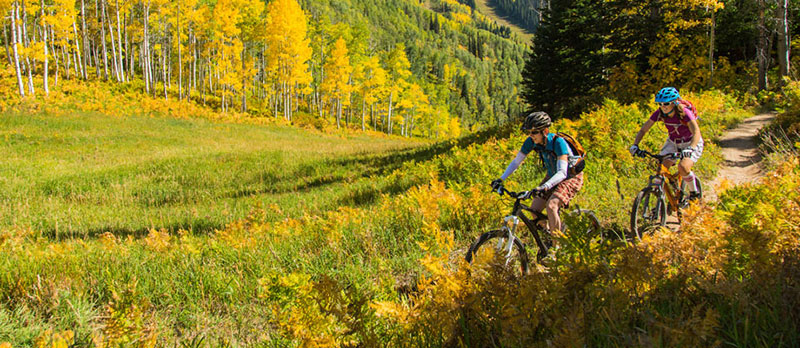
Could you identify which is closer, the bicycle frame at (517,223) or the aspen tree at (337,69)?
the bicycle frame at (517,223)

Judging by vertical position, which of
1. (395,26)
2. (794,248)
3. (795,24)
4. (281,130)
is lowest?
(281,130)

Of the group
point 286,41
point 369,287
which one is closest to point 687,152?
point 369,287

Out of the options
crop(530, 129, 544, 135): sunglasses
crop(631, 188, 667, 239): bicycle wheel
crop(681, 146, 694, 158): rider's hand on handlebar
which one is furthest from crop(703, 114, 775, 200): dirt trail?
crop(530, 129, 544, 135): sunglasses

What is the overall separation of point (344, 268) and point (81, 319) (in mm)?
2437

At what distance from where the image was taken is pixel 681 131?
19.5 feet

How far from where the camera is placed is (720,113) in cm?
1502

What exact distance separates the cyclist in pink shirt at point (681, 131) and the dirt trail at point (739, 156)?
4.64ft

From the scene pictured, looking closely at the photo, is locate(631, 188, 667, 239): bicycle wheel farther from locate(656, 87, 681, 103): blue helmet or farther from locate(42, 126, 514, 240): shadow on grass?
locate(42, 126, 514, 240): shadow on grass

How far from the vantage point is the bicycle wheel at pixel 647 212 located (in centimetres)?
544

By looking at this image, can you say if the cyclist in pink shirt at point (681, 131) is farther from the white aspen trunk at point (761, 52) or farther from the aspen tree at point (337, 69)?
the aspen tree at point (337, 69)

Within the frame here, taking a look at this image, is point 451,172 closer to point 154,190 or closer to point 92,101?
point 154,190

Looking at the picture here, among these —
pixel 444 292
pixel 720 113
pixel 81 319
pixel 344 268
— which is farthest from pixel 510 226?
pixel 720 113

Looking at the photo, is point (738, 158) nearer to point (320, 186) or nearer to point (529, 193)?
point (529, 193)

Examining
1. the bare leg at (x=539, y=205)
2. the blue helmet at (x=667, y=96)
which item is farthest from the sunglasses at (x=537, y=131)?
the blue helmet at (x=667, y=96)
